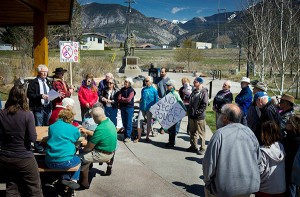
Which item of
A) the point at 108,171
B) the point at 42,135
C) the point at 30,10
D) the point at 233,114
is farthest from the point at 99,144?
the point at 30,10

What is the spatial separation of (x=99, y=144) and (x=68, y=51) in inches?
236

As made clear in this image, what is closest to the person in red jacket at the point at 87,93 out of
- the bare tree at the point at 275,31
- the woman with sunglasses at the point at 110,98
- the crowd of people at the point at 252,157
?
the woman with sunglasses at the point at 110,98

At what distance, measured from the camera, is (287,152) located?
4301mm

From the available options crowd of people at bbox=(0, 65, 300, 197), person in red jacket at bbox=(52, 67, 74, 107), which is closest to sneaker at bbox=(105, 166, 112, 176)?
crowd of people at bbox=(0, 65, 300, 197)

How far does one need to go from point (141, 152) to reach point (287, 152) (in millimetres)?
3846

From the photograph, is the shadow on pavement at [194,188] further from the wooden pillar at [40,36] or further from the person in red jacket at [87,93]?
the wooden pillar at [40,36]

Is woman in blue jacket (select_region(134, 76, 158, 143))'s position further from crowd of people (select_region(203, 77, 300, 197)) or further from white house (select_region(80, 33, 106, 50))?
white house (select_region(80, 33, 106, 50))

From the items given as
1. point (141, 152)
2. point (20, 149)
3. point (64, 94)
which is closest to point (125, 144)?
point (141, 152)

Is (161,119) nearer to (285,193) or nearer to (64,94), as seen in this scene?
(64,94)

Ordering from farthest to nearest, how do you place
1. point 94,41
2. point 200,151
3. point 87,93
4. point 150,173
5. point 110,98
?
point 94,41 → point 110,98 → point 87,93 → point 200,151 → point 150,173

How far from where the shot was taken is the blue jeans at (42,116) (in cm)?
693

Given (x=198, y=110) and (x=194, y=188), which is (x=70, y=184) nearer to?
(x=194, y=188)

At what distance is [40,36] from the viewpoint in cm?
900

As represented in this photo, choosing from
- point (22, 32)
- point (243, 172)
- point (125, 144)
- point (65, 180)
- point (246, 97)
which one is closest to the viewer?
point (243, 172)
